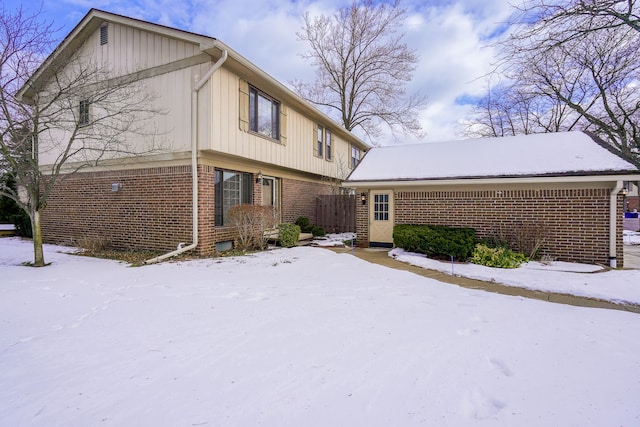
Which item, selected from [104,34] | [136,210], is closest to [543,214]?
[136,210]

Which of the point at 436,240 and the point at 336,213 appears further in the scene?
the point at 336,213

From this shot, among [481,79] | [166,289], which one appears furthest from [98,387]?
[481,79]

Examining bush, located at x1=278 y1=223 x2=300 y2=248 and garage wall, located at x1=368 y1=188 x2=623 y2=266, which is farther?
bush, located at x1=278 y1=223 x2=300 y2=248

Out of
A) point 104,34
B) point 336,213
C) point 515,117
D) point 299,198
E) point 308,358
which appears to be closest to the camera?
point 308,358

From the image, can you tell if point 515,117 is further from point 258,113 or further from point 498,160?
point 258,113

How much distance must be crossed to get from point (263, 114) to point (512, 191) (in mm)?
7511

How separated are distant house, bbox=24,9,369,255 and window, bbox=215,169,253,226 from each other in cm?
3

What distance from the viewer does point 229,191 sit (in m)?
9.68

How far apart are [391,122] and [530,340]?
844 inches

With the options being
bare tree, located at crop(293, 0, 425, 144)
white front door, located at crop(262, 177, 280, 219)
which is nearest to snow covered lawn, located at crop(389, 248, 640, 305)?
white front door, located at crop(262, 177, 280, 219)

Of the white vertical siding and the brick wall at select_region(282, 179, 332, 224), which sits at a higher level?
the white vertical siding

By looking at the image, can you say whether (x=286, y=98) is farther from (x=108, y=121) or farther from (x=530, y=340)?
(x=530, y=340)

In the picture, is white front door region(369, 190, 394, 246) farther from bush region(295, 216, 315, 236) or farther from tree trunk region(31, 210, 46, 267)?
tree trunk region(31, 210, 46, 267)

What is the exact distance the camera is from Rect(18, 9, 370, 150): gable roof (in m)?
7.74
